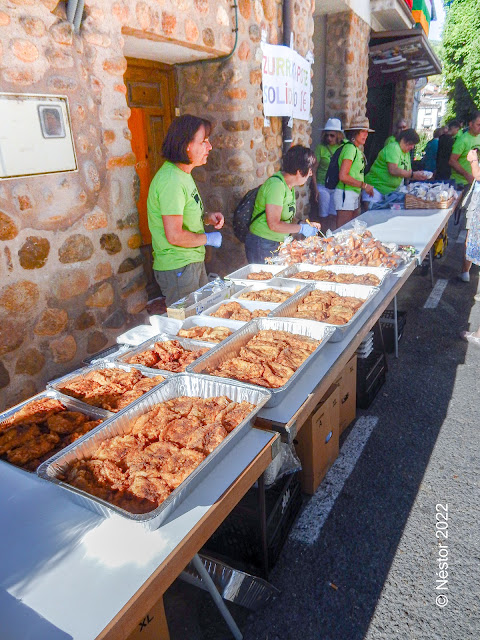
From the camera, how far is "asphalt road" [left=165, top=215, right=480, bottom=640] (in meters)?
1.86

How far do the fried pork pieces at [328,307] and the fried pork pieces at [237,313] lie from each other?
20cm

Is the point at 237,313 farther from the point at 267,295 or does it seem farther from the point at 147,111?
the point at 147,111

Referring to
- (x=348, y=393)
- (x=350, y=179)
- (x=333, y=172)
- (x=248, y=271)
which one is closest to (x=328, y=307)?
(x=348, y=393)

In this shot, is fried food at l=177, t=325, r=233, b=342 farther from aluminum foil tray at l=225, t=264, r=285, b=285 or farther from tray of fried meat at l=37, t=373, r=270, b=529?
aluminum foil tray at l=225, t=264, r=285, b=285

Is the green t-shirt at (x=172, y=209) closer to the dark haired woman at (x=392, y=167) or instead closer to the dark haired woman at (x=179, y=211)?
the dark haired woman at (x=179, y=211)

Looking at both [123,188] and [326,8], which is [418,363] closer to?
[123,188]

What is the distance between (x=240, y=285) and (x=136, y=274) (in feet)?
3.08

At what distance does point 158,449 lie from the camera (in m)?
1.42

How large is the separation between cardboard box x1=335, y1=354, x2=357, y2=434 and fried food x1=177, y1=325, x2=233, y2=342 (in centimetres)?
88

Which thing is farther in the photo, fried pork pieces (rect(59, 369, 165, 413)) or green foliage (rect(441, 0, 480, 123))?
green foliage (rect(441, 0, 480, 123))

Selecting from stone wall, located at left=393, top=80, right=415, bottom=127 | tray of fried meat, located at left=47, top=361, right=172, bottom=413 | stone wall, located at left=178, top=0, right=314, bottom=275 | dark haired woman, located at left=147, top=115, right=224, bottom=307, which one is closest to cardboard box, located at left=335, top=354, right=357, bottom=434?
dark haired woman, located at left=147, top=115, right=224, bottom=307

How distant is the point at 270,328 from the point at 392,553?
48.3 inches

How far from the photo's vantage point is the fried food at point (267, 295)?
109 inches

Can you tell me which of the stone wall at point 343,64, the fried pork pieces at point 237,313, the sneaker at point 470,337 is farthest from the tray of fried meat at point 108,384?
the stone wall at point 343,64
